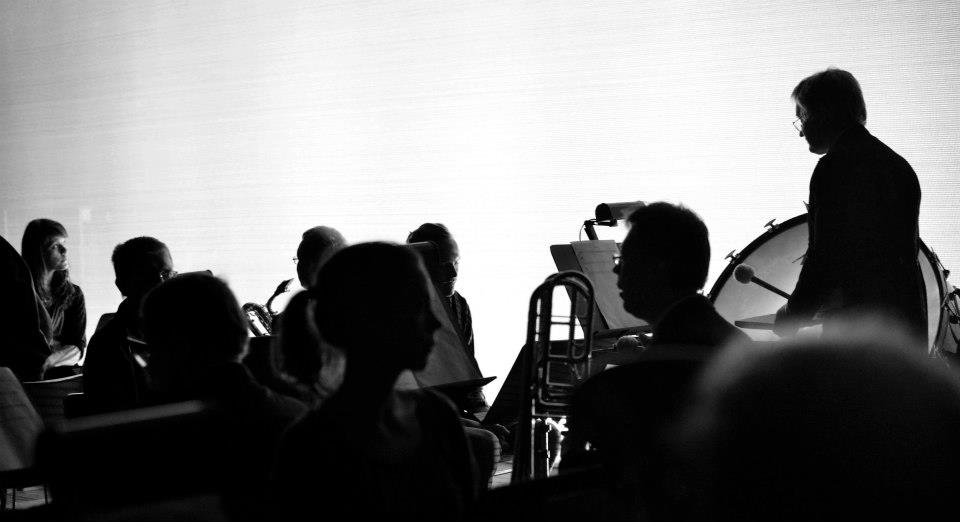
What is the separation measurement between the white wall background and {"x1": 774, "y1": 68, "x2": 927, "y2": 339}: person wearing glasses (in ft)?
5.55

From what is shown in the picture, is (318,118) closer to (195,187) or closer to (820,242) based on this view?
(195,187)

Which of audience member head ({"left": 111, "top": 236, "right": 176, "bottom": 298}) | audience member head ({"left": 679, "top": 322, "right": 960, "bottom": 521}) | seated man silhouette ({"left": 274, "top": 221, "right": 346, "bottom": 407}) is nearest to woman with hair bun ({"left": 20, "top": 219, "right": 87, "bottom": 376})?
audience member head ({"left": 111, "top": 236, "right": 176, "bottom": 298})

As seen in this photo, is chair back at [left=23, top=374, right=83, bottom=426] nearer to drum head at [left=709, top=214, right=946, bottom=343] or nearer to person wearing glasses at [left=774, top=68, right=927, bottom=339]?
drum head at [left=709, top=214, right=946, bottom=343]

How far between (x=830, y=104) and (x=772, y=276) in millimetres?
615

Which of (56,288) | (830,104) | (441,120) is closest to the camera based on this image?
(830,104)

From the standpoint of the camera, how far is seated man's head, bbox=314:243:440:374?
4.31ft

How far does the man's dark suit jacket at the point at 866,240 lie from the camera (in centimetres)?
247

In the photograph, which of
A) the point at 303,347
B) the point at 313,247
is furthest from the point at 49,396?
the point at 303,347

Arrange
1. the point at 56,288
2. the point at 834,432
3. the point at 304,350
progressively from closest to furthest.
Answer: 1. the point at 834,432
2. the point at 304,350
3. the point at 56,288

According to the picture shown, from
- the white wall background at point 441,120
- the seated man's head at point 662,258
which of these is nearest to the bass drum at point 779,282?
the seated man's head at point 662,258

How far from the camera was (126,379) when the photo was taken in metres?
2.46

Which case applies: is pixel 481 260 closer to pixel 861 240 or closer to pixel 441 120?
pixel 441 120

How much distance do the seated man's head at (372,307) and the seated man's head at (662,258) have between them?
67 cm

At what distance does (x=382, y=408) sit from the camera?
1288mm
